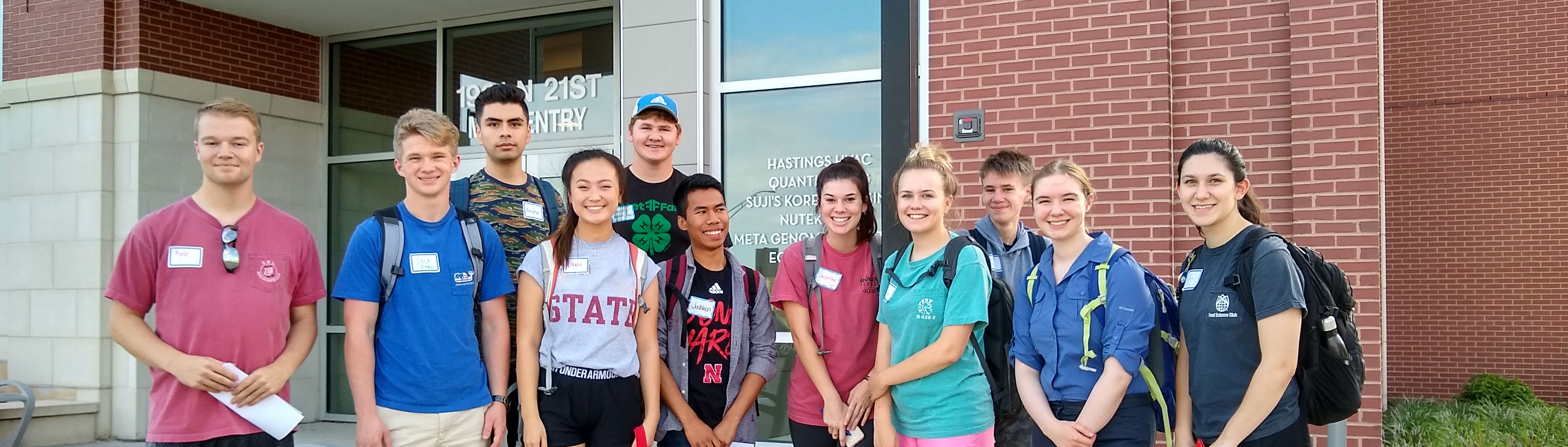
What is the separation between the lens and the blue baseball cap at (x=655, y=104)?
438cm

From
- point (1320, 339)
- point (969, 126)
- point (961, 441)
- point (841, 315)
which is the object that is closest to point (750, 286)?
point (841, 315)

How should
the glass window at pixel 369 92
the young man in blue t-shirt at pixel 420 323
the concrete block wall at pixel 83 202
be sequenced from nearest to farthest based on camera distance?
the young man in blue t-shirt at pixel 420 323, the concrete block wall at pixel 83 202, the glass window at pixel 369 92

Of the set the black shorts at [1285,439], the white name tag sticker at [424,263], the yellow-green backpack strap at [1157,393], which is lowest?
the black shorts at [1285,439]

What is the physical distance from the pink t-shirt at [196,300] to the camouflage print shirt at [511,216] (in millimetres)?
811

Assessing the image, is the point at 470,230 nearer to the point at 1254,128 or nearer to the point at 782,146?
the point at 782,146

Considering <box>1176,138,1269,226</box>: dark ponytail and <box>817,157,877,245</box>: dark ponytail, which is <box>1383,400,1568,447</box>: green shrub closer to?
<box>1176,138,1269,226</box>: dark ponytail

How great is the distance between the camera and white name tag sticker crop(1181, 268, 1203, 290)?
10.4 ft

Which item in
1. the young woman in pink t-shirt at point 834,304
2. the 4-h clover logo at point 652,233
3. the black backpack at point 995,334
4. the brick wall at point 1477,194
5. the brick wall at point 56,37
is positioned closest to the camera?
the black backpack at point 995,334

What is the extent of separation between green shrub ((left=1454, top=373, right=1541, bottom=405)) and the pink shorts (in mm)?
10539

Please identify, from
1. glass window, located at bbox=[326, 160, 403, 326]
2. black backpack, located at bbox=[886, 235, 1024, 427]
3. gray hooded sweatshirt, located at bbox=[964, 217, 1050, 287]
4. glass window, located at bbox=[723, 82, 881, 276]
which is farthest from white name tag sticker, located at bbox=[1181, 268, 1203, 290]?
glass window, located at bbox=[326, 160, 403, 326]

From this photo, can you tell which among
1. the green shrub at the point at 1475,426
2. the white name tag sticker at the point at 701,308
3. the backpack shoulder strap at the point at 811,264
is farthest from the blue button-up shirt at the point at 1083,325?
the green shrub at the point at 1475,426

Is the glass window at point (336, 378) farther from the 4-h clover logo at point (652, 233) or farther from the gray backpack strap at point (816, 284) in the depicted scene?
the gray backpack strap at point (816, 284)

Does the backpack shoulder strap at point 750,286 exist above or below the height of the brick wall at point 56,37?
below

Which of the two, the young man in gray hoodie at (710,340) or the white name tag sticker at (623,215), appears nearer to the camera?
the young man in gray hoodie at (710,340)
